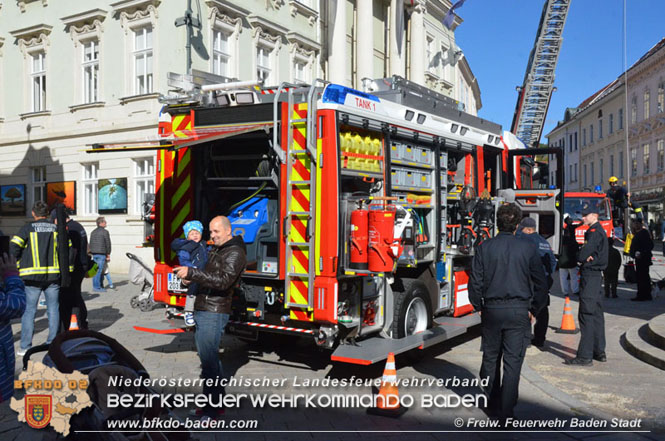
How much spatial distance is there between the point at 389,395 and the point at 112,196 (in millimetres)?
15284

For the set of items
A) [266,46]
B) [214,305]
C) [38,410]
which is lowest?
[38,410]

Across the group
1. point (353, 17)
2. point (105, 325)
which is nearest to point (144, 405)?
point (105, 325)

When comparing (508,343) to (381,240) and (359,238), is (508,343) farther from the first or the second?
(359,238)

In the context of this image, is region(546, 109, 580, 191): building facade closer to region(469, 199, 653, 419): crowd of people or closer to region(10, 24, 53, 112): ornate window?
region(10, 24, 53, 112): ornate window

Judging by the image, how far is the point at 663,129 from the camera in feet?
121

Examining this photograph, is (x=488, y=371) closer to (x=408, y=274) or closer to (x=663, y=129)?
(x=408, y=274)

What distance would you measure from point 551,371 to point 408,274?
2.02 m

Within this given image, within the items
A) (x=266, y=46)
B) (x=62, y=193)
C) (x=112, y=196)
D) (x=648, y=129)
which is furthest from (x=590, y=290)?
(x=648, y=129)

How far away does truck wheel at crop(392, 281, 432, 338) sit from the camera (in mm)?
6984

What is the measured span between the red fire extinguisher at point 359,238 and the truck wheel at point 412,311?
3.41 ft

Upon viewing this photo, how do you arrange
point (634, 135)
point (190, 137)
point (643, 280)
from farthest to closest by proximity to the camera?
point (634, 135) < point (643, 280) < point (190, 137)

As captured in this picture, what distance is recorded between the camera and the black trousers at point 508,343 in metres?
5.19

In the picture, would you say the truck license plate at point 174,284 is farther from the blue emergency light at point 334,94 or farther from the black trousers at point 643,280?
the black trousers at point 643,280

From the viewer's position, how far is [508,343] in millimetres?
5234
